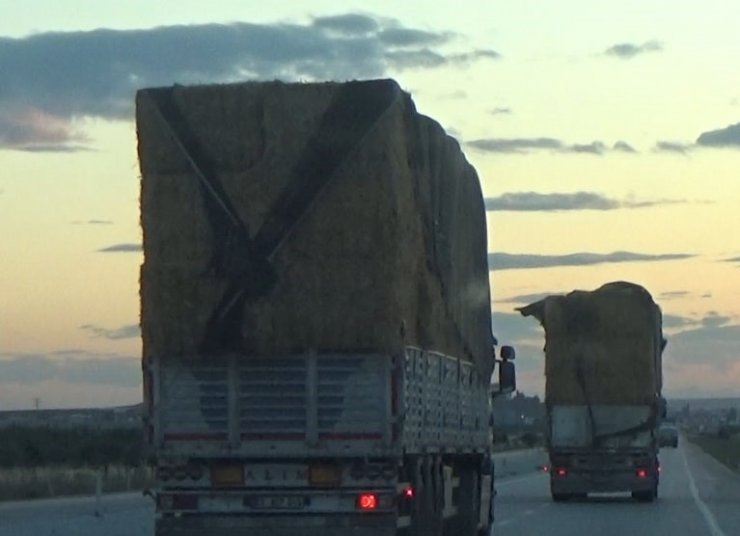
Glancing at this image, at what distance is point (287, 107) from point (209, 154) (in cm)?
90

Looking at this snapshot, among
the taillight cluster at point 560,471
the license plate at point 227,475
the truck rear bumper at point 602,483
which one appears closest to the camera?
the license plate at point 227,475

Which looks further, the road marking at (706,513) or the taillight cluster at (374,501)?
the road marking at (706,513)

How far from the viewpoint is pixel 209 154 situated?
63.6 ft

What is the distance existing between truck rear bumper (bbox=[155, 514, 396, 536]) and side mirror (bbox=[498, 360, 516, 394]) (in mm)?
7997

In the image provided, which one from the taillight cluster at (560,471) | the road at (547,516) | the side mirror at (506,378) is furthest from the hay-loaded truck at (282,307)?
the taillight cluster at (560,471)

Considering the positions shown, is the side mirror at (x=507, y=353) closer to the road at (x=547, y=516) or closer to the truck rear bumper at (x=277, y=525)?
the road at (x=547, y=516)

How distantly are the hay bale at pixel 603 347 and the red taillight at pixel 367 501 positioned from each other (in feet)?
78.3

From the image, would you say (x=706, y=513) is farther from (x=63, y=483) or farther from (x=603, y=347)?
(x=63, y=483)

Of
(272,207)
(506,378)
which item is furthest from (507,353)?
(272,207)

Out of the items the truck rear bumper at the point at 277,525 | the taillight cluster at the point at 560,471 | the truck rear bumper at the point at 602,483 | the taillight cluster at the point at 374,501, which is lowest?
the truck rear bumper at the point at 277,525

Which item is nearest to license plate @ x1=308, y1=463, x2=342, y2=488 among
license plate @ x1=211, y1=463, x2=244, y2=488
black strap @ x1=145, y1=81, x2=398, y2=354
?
license plate @ x1=211, y1=463, x2=244, y2=488

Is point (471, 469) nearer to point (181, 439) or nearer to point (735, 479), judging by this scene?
point (181, 439)

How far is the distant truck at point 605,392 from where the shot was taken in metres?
42.2

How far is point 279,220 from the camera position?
19250 millimetres
